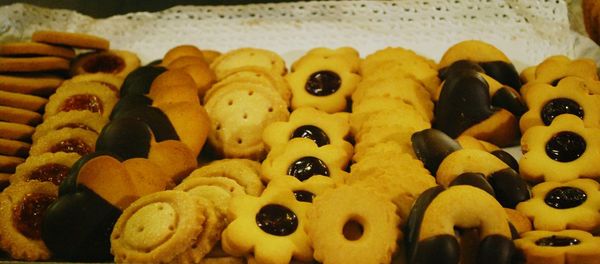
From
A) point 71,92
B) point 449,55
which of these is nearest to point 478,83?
point 449,55

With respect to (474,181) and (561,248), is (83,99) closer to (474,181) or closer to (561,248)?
(474,181)

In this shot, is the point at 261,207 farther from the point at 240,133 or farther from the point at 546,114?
the point at 546,114

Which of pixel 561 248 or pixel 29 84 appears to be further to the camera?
pixel 29 84

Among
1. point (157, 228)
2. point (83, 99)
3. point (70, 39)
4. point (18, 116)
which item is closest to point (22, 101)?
point (18, 116)

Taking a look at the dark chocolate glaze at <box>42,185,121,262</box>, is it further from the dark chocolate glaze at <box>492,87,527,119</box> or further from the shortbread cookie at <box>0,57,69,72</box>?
the dark chocolate glaze at <box>492,87,527,119</box>

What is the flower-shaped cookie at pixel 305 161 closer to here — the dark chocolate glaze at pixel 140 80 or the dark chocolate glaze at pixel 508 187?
the dark chocolate glaze at pixel 508 187
